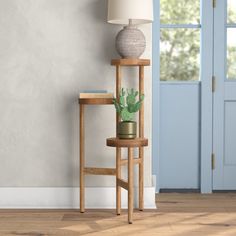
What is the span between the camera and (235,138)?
533cm

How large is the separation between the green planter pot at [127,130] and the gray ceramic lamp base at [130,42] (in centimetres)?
50

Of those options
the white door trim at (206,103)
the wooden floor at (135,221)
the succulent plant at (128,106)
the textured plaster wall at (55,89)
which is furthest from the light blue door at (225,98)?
the succulent plant at (128,106)

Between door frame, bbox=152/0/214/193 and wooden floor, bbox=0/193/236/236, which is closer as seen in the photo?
wooden floor, bbox=0/193/236/236

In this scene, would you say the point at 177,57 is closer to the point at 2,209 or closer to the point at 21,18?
the point at 21,18

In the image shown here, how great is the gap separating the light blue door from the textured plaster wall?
95 cm

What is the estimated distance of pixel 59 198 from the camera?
458 cm

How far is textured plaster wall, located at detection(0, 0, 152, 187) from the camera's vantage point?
4.57 metres

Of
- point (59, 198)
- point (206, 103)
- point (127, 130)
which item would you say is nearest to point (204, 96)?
point (206, 103)

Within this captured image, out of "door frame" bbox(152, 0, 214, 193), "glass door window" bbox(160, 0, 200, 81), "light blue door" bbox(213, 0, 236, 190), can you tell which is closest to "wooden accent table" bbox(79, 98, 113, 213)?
"door frame" bbox(152, 0, 214, 193)

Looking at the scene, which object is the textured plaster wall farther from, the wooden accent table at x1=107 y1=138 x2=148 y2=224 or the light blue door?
the light blue door

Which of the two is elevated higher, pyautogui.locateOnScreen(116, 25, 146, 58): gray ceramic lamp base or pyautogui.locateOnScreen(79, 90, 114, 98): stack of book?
pyautogui.locateOnScreen(116, 25, 146, 58): gray ceramic lamp base

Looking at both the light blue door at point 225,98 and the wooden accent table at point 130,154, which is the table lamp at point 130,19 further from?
the light blue door at point 225,98

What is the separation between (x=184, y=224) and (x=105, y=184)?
78 centimetres

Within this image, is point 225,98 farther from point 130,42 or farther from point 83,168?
point 83,168
